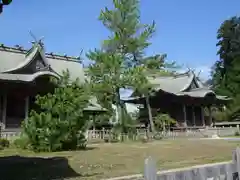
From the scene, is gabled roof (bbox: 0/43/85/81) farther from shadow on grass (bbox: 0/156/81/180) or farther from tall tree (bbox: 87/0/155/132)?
shadow on grass (bbox: 0/156/81/180)

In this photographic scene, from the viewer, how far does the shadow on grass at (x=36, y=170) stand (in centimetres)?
882

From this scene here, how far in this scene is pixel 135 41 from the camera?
27.6 metres

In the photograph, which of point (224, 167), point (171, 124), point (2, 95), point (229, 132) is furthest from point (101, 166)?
point (171, 124)

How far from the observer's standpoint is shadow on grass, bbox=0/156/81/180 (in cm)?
882

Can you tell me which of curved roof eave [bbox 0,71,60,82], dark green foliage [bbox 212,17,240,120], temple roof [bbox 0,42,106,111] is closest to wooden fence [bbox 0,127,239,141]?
temple roof [bbox 0,42,106,111]

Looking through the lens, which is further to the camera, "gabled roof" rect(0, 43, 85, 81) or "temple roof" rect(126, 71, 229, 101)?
"temple roof" rect(126, 71, 229, 101)

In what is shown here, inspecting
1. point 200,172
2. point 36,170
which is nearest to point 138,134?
point 36,170

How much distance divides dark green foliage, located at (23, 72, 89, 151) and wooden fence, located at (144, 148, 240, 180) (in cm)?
1166

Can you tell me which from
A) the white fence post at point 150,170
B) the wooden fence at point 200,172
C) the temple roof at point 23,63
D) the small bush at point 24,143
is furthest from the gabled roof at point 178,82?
the white fence post at point 150,170

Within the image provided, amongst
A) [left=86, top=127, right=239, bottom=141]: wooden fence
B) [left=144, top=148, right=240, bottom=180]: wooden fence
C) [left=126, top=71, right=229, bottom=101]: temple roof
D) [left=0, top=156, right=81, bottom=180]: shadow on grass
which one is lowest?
[left=0, top=156, right=81, bottom=180]: shadow on grass

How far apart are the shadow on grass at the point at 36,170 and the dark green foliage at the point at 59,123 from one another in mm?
4019

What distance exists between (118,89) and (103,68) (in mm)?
2221

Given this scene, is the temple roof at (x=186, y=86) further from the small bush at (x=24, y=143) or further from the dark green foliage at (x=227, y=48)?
the small bush at (x=24, y=143)

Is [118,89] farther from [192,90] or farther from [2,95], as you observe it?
[192,90]
